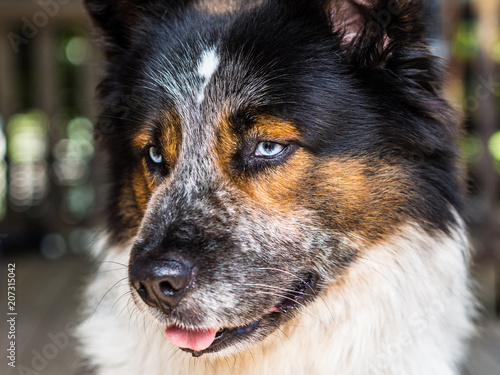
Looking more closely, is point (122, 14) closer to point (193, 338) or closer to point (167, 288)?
point (167, 288)

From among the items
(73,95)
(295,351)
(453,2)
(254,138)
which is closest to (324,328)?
(295,351)

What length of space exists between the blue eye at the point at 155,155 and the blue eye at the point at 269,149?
474 millimetres

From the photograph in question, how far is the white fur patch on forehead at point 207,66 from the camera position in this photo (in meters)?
2.10

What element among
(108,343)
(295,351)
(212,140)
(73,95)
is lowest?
(73,95)

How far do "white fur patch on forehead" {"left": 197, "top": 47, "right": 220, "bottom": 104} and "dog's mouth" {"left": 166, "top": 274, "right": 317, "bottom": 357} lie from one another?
32.8 inches

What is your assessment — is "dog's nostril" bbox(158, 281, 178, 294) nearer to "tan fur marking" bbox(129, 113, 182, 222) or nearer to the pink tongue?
the pink tongue

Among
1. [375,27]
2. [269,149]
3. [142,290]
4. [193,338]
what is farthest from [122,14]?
[193,338]

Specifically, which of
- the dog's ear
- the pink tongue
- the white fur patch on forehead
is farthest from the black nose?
the dog's ear

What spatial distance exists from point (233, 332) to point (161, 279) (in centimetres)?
41

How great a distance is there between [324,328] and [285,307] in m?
0.24

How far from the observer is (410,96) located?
6.89ft

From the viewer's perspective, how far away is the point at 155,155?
2.28 metres

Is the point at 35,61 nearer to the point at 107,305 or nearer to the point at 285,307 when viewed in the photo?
the point at 107,305

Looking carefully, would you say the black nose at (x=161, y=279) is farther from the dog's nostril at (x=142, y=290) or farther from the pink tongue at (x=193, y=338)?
the pink tongue at (x=193, y=338)
